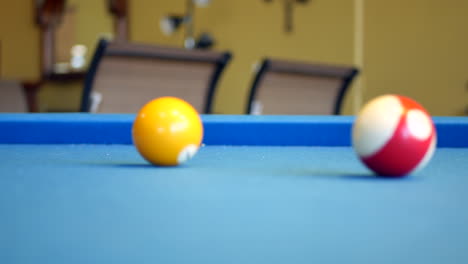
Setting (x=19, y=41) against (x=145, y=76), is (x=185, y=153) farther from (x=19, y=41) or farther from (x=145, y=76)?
(x=19, y=41)

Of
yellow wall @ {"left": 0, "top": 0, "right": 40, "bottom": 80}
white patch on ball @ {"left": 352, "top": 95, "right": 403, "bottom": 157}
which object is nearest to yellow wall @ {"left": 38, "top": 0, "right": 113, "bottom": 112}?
yellow wall @ {"left": 0, "top": 0, "right": 40, "bottom": 80}

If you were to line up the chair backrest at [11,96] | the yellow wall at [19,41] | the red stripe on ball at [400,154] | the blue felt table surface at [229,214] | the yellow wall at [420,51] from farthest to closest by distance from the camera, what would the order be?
the yellow wall at [19,41] < the yellow wall at [420,51] < the chair backrest at [11,96] < the red stripe on ball at [400,154] < the blue felt table surface at [229,214]

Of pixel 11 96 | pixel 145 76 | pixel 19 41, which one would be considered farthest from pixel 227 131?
pixel 19 41

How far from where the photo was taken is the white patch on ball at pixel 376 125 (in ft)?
3.75

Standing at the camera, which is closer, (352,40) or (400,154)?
(400,154)

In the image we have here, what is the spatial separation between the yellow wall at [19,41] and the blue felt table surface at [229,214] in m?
6.94

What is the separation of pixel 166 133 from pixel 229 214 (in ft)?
1.87

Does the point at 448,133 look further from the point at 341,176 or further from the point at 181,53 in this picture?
the point at 181,53

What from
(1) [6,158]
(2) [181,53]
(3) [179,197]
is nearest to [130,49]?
(2) [181,53]

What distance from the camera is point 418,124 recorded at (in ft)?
3.81

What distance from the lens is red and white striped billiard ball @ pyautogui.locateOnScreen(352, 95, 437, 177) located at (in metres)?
1.13

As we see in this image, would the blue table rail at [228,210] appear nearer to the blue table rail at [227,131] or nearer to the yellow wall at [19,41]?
the blue table rail at [227,131]

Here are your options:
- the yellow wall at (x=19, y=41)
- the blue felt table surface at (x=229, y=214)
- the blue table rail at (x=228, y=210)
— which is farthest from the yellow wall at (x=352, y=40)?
the blue felt table surface at (x=229, y=214)

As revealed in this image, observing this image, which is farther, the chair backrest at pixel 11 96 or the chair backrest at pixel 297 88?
the chair backrest at pixel 11 96
